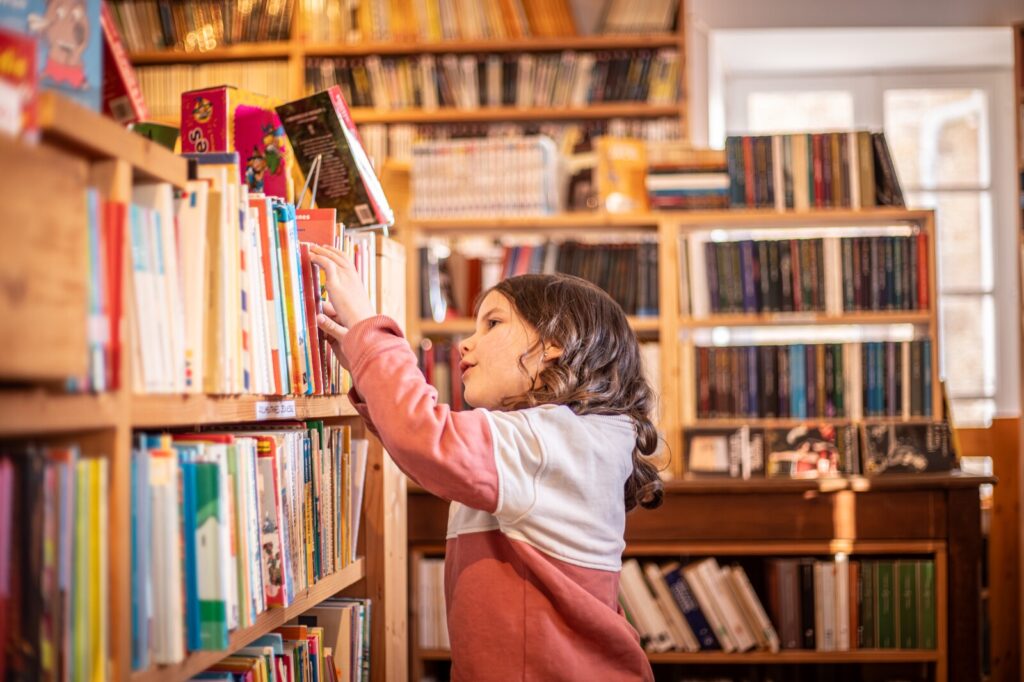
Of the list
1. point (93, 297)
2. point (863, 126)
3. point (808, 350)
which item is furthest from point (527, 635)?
point (863, 126)

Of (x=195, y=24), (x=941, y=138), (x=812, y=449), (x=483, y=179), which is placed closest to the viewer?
(x=812, y=449)

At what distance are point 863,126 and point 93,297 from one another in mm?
3658

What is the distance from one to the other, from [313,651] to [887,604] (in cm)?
175

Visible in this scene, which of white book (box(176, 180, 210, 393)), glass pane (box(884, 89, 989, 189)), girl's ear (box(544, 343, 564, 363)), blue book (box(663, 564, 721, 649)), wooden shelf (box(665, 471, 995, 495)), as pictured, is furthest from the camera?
glass pane (box(884, 89, 989, 189))

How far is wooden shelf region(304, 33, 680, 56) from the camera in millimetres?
3693

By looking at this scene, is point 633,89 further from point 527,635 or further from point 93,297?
point 93,297

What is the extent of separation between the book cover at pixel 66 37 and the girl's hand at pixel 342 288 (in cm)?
38

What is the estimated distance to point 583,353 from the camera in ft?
4.75

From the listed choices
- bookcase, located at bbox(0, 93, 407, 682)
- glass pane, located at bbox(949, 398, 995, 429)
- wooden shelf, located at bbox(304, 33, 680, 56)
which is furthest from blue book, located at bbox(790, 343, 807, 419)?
bookcase, located at bbox(0, 93, 407, 682)

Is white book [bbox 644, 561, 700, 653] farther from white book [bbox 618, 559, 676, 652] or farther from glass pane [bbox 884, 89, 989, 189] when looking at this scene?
glass pane [bbox 884, 89, 989, 189]

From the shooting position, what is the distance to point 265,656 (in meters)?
1.29

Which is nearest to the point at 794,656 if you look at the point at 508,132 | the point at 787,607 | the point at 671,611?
the point at 787,607

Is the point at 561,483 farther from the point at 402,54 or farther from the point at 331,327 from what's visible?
the point at 402,54

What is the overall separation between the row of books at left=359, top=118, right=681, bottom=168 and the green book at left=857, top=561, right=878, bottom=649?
1725mm
